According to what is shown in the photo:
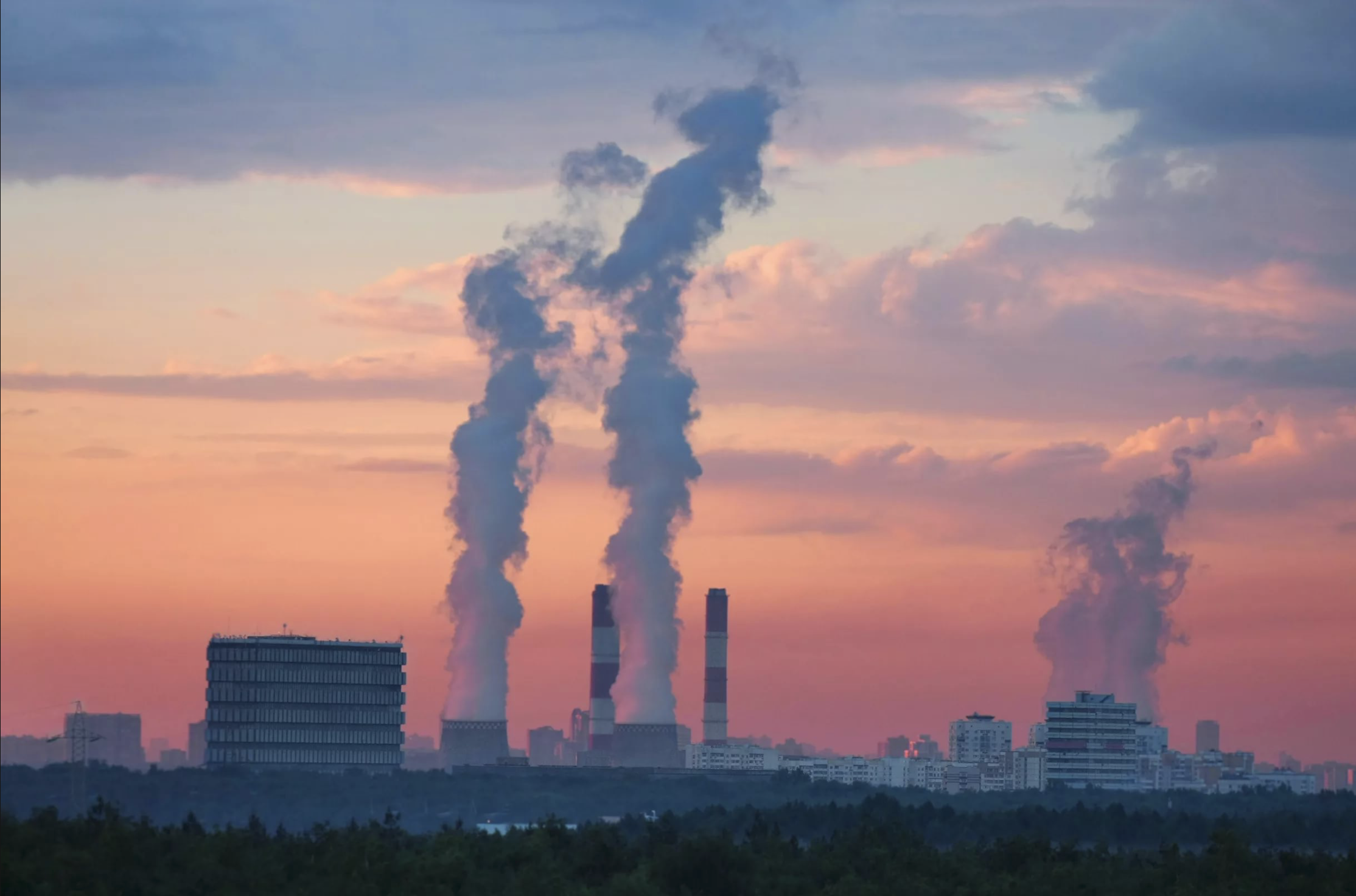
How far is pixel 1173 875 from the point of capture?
87.7 m

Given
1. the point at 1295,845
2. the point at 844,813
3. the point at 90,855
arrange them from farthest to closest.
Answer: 1. the point at 844,813
2. the point at 1295,845
3. the point at 90,855

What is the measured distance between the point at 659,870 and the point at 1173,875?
21360mm

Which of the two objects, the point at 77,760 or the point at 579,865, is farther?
the point at 77,760

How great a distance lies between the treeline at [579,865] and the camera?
68000 millimetres

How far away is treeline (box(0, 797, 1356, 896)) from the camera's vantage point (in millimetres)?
68000

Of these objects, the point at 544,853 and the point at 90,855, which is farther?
the point at 544,853

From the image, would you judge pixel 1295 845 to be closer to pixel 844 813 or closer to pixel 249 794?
pixel 844 813

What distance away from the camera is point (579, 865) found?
8588 cm

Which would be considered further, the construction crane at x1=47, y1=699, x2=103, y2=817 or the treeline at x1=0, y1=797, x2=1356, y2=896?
the construction crane at x1=47, y1=699, x2=103, y2=817

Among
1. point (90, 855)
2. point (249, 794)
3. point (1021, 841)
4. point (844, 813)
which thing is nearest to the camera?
point (90, 855)

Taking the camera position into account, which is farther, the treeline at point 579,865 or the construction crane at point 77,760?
→ the construction crane at point 77,760

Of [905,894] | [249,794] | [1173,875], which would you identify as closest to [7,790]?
[905,894]

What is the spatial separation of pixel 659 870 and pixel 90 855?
22.0 meters

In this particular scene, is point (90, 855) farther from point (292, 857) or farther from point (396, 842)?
point (396, 842)
